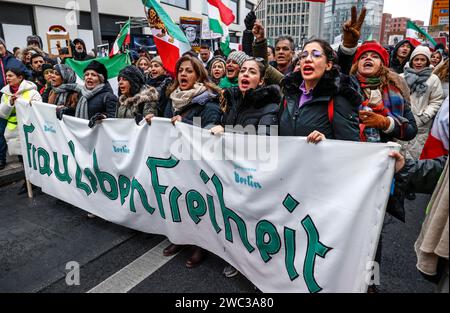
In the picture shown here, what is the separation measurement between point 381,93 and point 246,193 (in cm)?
141

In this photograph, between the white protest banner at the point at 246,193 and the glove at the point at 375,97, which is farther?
the glove at the point at 375,97

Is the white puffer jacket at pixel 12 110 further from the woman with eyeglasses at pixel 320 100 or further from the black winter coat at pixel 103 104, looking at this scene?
the woman with eyeglasses at pixel 320 100

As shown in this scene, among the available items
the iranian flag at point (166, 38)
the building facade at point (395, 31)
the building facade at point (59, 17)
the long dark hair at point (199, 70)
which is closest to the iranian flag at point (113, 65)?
the iranian flag at point (166, 38)

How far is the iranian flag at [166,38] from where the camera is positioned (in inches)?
158

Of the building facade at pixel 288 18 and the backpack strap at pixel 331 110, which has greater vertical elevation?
the building facade at pixel 288 18

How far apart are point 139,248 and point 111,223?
2.29ft

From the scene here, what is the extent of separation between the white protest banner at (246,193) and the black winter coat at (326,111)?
0.69 ft

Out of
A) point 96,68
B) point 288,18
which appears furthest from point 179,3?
point 288,18

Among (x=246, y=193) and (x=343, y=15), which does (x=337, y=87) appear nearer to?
(x=246, y=193)

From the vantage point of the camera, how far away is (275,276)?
234cm

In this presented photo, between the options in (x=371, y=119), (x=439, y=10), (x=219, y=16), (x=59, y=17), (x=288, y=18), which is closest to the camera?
(x=371, y=119)

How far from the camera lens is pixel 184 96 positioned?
302cm
